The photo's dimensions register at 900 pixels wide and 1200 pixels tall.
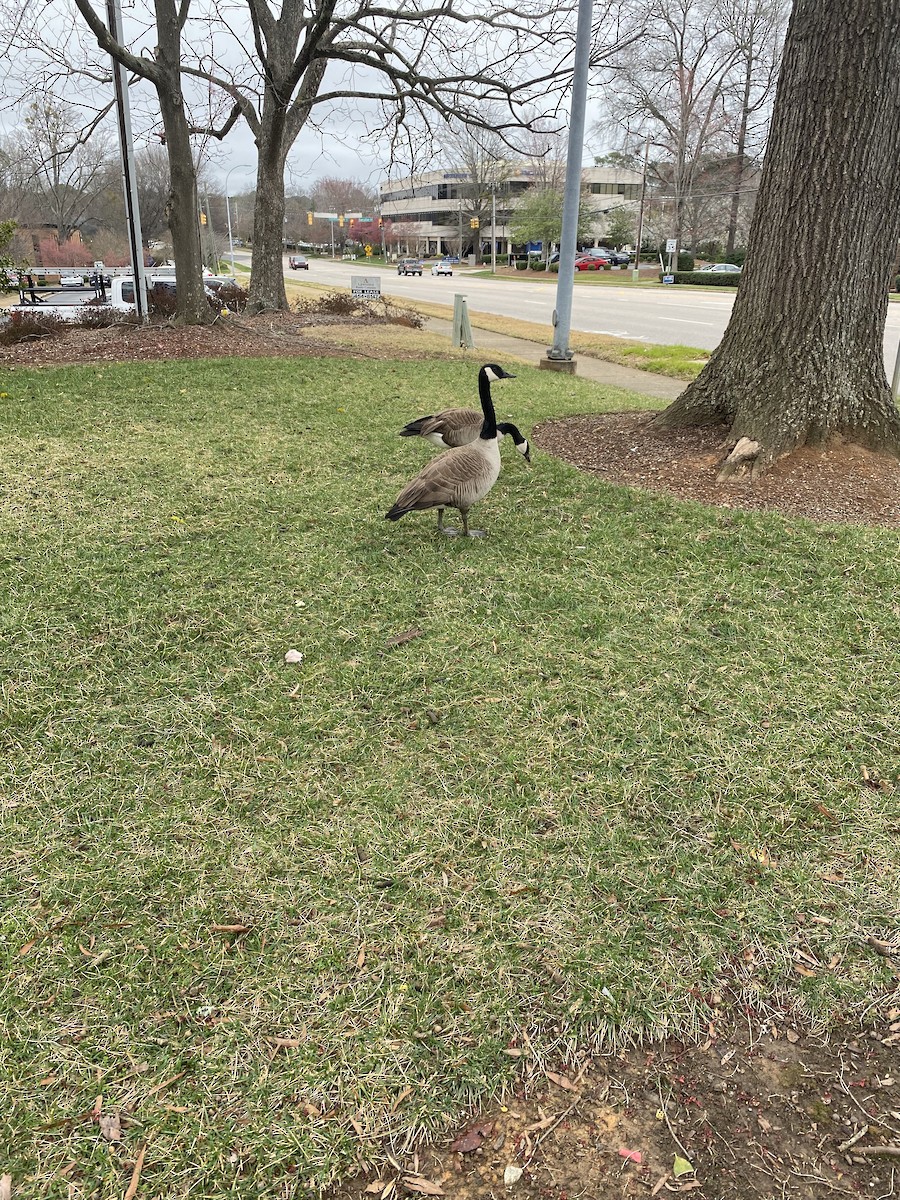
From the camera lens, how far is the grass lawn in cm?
193

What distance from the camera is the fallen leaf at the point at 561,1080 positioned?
193 centimetres

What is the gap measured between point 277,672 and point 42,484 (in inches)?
135

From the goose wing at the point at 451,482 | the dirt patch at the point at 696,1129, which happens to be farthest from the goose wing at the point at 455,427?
the dirt patch at the point at 696,1129

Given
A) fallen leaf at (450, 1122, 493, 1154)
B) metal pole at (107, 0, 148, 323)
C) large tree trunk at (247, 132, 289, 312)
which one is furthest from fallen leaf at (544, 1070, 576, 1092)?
large tree trunk at (247, 132, 289, 312)

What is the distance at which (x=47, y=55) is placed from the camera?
43.4 feet

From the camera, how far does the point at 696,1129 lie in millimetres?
1842

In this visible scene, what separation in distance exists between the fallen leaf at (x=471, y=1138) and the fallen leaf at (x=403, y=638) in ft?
7.20

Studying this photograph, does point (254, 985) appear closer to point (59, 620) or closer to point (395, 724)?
point (395, 724)

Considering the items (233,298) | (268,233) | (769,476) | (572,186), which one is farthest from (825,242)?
(233,298)

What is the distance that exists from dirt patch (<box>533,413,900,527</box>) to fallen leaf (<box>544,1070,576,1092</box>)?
435cm

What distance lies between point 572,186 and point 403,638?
960 centimetres

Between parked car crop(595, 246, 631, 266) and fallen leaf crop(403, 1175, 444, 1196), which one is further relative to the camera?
parked car crop(595, 246, 631, 266)

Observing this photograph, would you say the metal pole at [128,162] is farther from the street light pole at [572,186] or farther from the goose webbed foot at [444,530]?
the goose webbed foot at [444,530]

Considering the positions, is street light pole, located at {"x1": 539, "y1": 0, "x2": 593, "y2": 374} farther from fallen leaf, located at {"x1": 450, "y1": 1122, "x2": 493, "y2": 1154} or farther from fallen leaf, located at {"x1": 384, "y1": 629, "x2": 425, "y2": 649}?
fallen leaf, located at {"x1": 450, "y1": 1122, "x2": 493, "y2": 1154}
